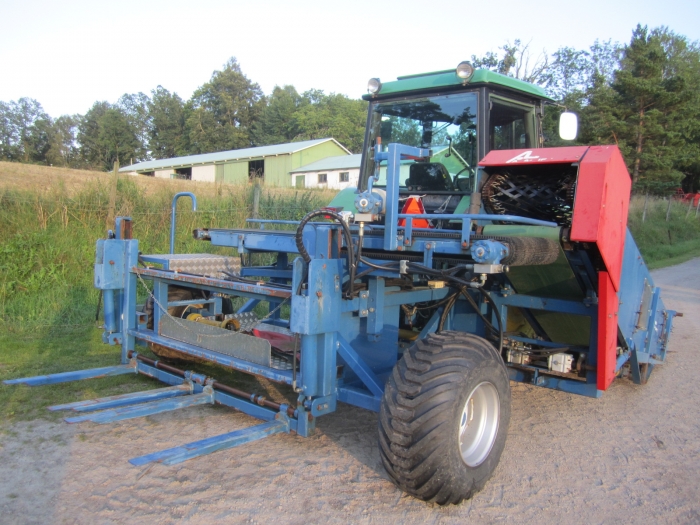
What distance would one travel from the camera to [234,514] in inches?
124

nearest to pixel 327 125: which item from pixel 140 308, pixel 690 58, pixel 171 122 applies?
pixel 171 122

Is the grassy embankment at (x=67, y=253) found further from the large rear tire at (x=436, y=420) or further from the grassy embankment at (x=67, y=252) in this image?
the large rear tire at (x=436, y=420)

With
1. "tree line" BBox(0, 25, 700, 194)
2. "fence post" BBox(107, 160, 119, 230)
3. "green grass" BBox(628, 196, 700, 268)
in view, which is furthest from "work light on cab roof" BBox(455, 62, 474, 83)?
"tree line" BBox(0, 25, 700, 194)

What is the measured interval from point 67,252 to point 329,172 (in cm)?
2877

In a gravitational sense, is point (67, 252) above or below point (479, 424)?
above

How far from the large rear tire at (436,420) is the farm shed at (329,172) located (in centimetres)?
3143

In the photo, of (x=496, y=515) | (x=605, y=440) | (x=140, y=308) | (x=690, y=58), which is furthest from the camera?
(x=690, y=58)

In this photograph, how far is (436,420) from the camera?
125 inches

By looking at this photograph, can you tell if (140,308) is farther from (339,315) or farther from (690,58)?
(690,58)

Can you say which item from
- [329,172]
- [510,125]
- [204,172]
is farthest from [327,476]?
[204,172]

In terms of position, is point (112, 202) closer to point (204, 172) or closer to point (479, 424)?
point (479, 424)

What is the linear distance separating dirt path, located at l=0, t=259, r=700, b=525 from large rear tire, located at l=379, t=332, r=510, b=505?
196 millimetres

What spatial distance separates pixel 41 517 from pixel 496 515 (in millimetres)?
2428

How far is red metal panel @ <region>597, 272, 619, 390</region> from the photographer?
4.01m
